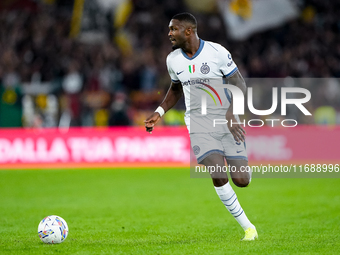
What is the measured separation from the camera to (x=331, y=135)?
1642 centimetres

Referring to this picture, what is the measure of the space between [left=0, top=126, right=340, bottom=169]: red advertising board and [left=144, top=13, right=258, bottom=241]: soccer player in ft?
31.9

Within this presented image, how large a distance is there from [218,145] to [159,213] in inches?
124

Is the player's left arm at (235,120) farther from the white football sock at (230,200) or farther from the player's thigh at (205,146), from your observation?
the white football sock at (230,200)

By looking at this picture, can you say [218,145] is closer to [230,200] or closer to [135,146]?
[230,200]

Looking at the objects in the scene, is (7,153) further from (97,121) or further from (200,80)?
(200,80)

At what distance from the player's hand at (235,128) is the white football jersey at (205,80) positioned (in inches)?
6.8

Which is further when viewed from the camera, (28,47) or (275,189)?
(28,47)

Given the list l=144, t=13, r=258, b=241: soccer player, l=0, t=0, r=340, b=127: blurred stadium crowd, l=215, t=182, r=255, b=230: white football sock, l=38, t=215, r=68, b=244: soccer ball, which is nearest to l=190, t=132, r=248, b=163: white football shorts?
l=144, t=13, r=258, b=241: soccer player

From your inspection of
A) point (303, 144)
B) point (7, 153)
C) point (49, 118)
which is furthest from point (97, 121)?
point (303, 144)

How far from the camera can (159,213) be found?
938 centimetres

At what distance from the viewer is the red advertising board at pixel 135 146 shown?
53.9ft

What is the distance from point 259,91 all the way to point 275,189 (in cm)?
438

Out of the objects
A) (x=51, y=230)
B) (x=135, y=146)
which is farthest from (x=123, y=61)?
(x=51, y=230)

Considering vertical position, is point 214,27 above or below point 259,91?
above
